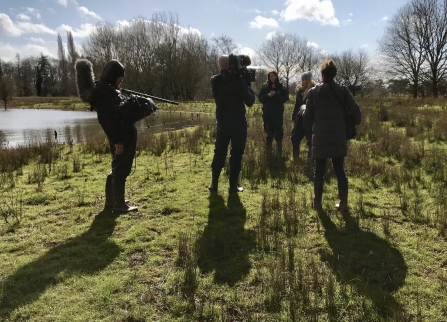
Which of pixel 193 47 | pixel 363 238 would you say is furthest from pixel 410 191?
pixel 193 47

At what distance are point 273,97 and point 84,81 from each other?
3.91 metres

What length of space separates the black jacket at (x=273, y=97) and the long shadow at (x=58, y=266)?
4.18 m

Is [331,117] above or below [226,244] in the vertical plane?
above

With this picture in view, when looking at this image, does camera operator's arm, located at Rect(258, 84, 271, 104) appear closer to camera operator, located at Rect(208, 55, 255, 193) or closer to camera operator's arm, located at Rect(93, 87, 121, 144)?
camera operator, located at Rect(208, 55, 255, 193)

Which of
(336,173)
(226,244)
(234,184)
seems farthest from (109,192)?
(336,173)

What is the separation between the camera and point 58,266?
3492 mm

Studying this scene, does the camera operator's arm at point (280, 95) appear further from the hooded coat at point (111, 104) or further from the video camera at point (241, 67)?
the hooded coat at point (111, 104)

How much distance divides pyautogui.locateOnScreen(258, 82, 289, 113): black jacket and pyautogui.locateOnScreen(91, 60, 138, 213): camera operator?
3.32 meters

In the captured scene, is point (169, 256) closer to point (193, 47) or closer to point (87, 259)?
point (87, 259)

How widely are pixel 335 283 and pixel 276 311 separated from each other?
2.17 feet

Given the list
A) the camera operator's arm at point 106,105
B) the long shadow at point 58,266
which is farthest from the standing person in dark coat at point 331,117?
the long shadow at point 58,266

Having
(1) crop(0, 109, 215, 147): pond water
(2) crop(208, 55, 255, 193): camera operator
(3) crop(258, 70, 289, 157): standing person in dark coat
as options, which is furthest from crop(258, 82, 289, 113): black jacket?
(1) crop(0, 109, 215, 147): pond water

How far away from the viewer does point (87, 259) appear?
11.9 ft

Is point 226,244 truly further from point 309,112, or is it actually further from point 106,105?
point 106,105
